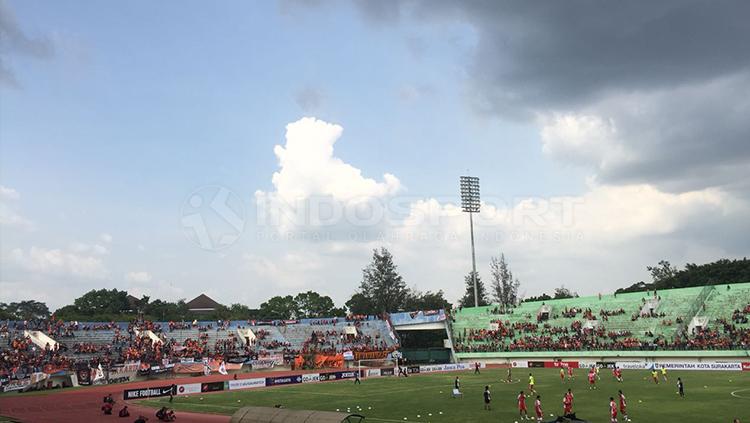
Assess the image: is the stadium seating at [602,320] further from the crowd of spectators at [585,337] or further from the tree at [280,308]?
the tree at [280,308]

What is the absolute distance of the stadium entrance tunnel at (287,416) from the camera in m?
21.6

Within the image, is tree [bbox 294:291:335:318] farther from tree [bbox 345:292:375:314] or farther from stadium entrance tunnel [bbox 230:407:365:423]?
stadium entrance tunnel [bbox 230:407:365:423]

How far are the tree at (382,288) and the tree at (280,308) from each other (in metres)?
18.9

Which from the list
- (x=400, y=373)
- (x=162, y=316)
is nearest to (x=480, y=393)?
(x=400, y=373)

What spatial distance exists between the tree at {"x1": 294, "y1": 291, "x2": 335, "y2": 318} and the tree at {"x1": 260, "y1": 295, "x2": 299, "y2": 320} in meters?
1.47

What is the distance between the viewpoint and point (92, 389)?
57219 mm

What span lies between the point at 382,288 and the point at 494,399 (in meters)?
98.8

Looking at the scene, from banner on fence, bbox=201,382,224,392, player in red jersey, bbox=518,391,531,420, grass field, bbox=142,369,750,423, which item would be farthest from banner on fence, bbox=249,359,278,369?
player in red jersey, bbox=518,391,531,420

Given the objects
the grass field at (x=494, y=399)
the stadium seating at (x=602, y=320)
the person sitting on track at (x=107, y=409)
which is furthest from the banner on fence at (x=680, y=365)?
the person sitting on track at (x=107, y=409)

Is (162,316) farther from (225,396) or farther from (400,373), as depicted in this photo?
(225,396)

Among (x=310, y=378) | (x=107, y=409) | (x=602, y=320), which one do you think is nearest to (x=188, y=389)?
(x=107, y=409)

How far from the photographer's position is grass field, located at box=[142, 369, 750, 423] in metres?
33.5

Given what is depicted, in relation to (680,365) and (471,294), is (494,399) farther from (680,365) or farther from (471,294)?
(471,294)

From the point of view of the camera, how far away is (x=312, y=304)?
5974 inches
